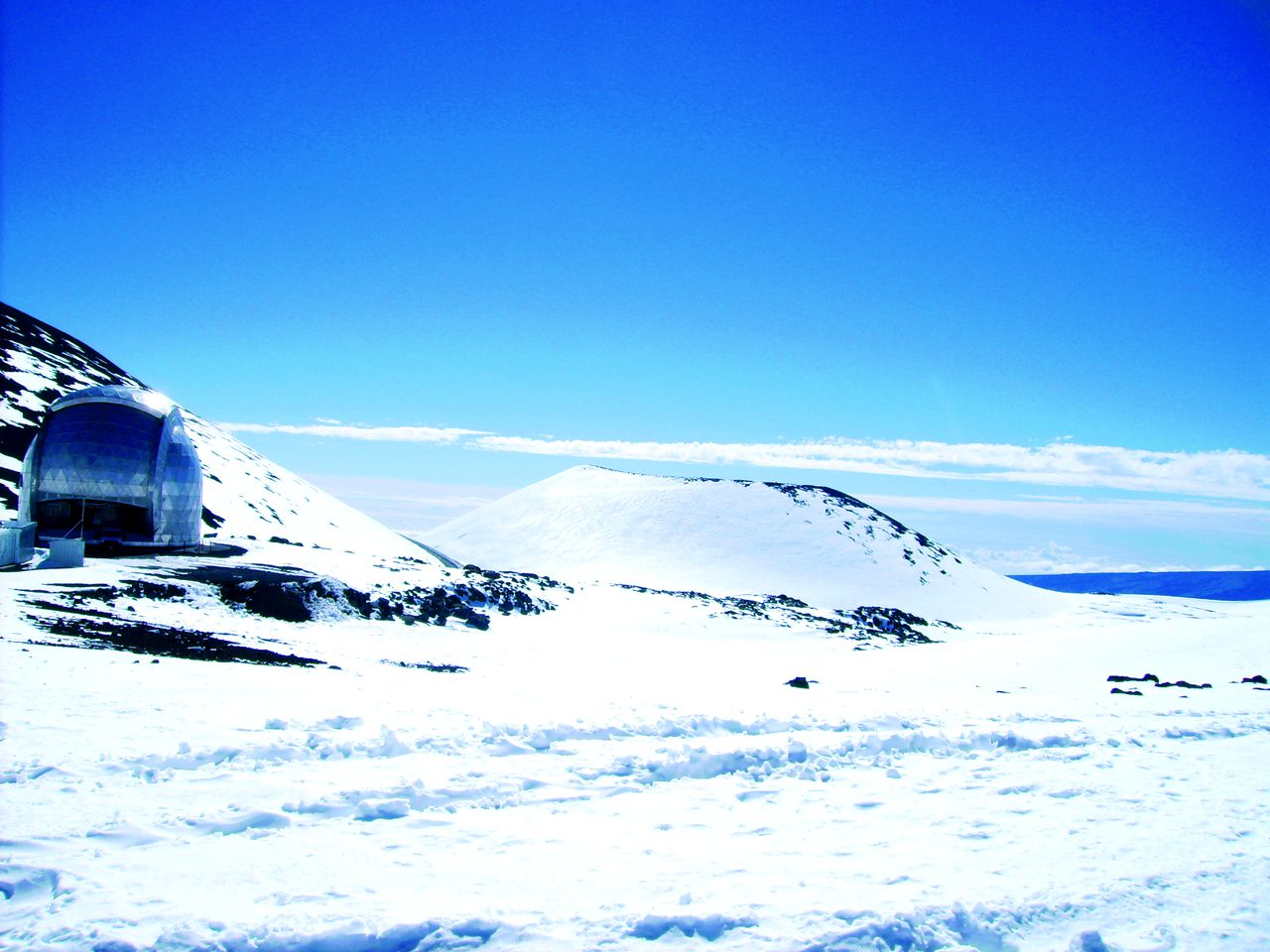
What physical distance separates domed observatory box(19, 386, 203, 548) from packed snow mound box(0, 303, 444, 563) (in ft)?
23.9

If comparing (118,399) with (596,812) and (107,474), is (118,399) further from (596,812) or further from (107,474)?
(596,812)

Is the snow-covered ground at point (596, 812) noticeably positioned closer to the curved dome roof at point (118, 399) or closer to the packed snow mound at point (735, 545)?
the curved dome roof at point (118, 399)

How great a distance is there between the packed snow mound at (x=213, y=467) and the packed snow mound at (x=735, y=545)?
16015mm

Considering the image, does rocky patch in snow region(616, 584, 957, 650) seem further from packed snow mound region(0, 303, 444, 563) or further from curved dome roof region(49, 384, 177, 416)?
curved dome roof region(49, 384, 177, 416)

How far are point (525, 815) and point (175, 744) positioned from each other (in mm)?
4327

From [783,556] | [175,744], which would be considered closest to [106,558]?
[175,744]

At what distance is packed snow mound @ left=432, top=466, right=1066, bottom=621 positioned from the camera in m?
65.4

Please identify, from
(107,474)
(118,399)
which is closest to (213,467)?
(118,399)

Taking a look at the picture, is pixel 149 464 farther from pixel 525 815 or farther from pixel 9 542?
pixel 525 815

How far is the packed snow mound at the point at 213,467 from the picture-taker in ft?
147

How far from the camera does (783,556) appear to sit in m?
71.6

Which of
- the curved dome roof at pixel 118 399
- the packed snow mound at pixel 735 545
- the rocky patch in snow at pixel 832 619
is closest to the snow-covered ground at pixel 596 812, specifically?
the curved dome roof at pixel 118 399

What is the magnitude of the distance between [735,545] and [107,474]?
177ft

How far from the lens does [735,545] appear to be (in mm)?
73000
